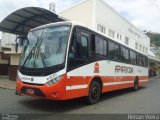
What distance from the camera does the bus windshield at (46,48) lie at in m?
7.97

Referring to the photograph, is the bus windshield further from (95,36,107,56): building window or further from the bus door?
(95,36,107,56): building window

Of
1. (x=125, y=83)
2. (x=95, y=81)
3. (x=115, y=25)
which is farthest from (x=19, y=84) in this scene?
(x=115, y=25)

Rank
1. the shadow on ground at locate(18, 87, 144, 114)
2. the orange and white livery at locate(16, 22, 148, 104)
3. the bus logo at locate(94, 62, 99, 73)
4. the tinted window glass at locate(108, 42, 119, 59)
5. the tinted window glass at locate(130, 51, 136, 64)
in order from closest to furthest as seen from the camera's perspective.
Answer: the orange and white livery at locate(16, 22, 148, 104) → the shadow on ground at locate(18, 87, 144, 114) → the bus logo at locate(94, 62, 99, 73) → the tinted window glass at locate(108, 42, 119, 59) → the tinted window glass at locate(130, 51, 136, 64)

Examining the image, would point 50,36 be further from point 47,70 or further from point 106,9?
point 106,9

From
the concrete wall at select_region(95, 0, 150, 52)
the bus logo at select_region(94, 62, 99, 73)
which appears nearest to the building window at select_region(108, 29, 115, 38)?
the concrete wall at select_region(95, 0, 150, 52)

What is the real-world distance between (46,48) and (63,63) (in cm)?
94

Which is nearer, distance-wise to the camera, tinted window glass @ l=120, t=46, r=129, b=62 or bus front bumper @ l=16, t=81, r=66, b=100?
bus front bumper @ l=16, t=81, r=66, b=100

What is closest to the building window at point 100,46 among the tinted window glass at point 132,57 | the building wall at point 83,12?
the tinted window glass at point 132,57

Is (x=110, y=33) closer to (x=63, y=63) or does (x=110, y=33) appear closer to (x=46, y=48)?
(x=46, y=48)

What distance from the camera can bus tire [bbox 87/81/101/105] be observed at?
374 inches

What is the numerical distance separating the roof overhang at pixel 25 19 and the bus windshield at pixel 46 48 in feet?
18.5

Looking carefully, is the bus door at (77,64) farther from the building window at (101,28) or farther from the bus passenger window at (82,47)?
the building window at (101,28)

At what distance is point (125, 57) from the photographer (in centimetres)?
1434

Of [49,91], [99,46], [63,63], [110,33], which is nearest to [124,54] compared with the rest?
[99,46]
